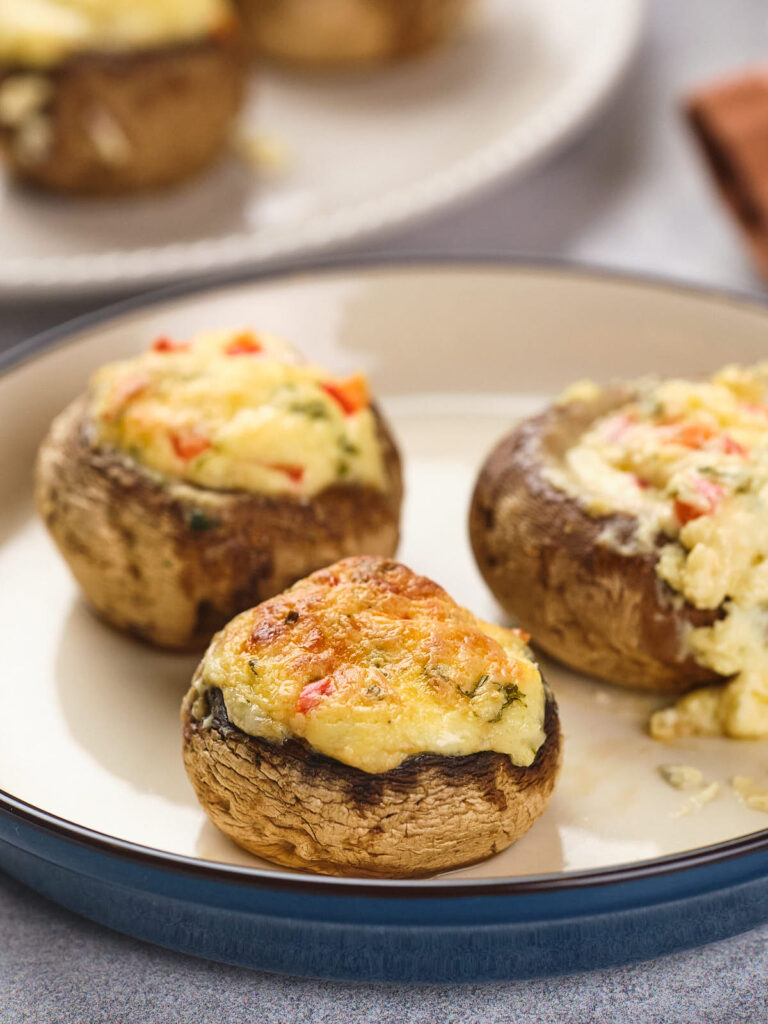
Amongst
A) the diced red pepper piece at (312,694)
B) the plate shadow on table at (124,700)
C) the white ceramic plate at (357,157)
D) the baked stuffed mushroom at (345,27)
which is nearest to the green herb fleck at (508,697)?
the diced red pepper piece at (312,694)

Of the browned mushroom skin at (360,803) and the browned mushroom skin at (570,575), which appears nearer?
the browned mushroom skin at (360,803)

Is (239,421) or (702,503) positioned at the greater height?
(239,421)

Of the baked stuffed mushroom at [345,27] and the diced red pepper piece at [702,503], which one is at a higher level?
the baked stuffed mushroom at [345,27]

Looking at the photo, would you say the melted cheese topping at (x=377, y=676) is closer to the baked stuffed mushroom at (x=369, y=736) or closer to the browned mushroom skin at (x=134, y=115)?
the baked stuffed mushroom at (x=369, y=736)

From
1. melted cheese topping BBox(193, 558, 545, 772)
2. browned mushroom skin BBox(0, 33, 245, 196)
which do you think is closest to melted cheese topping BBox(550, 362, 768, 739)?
melted cheese topping BBox(193, 558, 545, 772)

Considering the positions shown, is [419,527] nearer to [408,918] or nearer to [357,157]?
[408,918]

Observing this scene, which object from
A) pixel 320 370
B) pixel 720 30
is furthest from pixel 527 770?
pixel 720 30

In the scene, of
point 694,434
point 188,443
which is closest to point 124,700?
point 188,443

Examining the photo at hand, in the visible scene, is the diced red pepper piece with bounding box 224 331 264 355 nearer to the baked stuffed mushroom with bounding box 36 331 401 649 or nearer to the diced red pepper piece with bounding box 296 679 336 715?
the baked stuffed mushroom with bounding box 36 331 401 649

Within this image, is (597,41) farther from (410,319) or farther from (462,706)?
(462,706)
